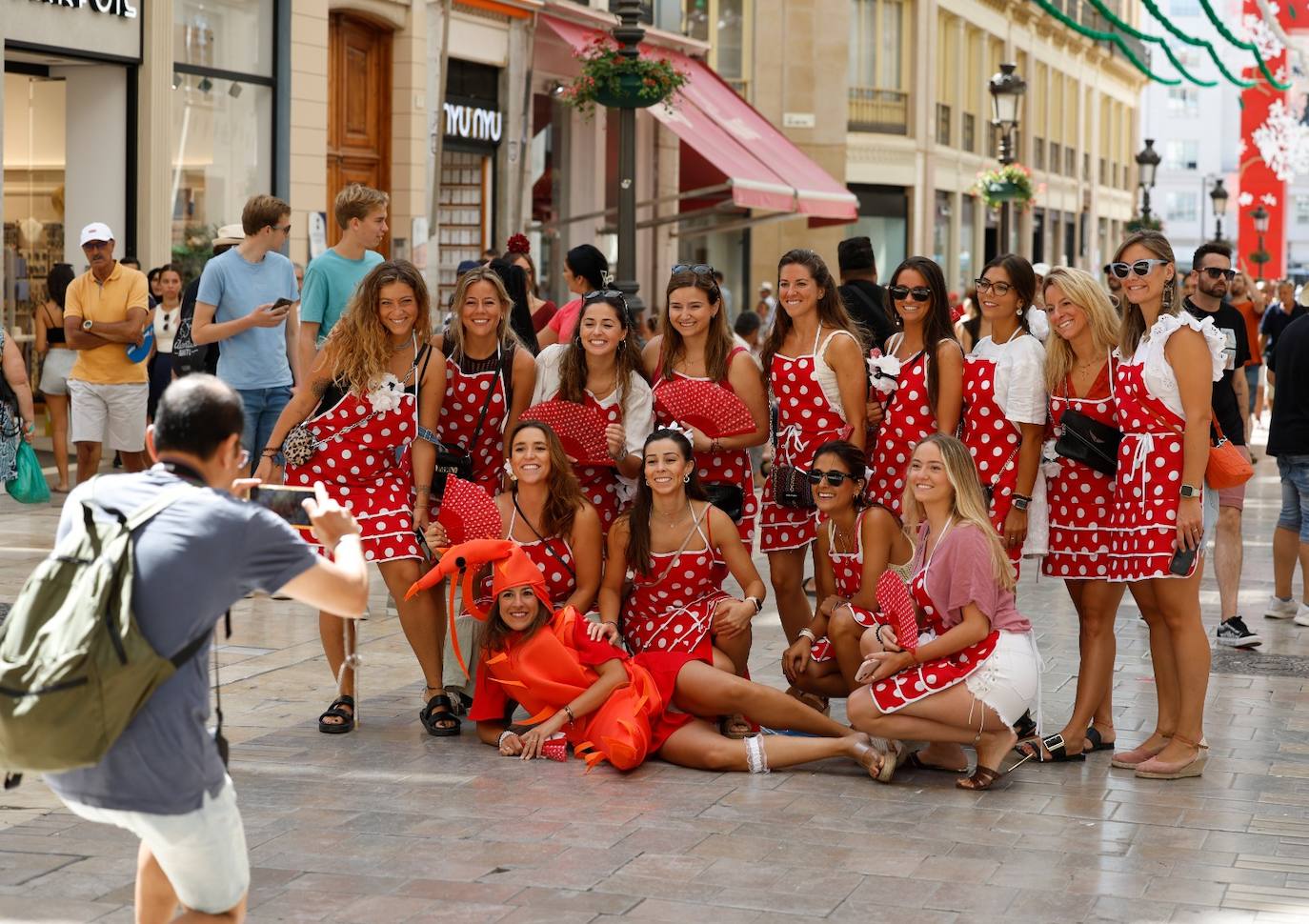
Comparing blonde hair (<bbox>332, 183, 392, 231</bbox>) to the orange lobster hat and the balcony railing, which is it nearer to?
the orange lobster hat

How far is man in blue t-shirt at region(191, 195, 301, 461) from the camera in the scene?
9797mm

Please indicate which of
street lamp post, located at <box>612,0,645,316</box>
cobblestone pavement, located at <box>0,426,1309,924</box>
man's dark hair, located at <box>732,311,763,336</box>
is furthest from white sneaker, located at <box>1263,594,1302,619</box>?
man's dark hair, located at <box>732,311,763,336</box>

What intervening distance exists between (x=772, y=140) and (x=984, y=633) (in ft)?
68.6

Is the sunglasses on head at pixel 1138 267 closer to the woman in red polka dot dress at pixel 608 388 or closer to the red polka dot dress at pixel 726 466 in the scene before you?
the red polka dot dress at pixel 726 466

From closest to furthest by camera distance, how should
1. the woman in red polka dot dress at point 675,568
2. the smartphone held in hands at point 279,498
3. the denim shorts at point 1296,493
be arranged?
the smartphone held in hands at point 279,498, the woman in red polka dot dress at point 675,568, the denim shorts at point 1296,493

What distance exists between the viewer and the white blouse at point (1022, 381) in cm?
717

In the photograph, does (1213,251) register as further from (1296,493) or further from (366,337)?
(366,337)

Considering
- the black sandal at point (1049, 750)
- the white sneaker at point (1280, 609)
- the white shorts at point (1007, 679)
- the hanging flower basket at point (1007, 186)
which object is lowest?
the black sandal at point (1049, 750)

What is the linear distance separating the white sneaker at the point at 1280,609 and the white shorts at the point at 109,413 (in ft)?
24.7

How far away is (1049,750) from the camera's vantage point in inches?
278

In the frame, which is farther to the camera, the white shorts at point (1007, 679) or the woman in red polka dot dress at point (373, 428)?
the woman in red polka dot dress at point (373, 428)

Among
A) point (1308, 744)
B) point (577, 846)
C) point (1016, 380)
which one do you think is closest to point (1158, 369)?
point (1016, 380)

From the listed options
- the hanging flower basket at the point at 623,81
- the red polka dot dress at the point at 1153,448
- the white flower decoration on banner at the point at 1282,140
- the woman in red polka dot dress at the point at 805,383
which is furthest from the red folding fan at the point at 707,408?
the white flower decoration on banner at the point at 1282,140

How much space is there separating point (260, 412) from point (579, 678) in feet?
12.6
